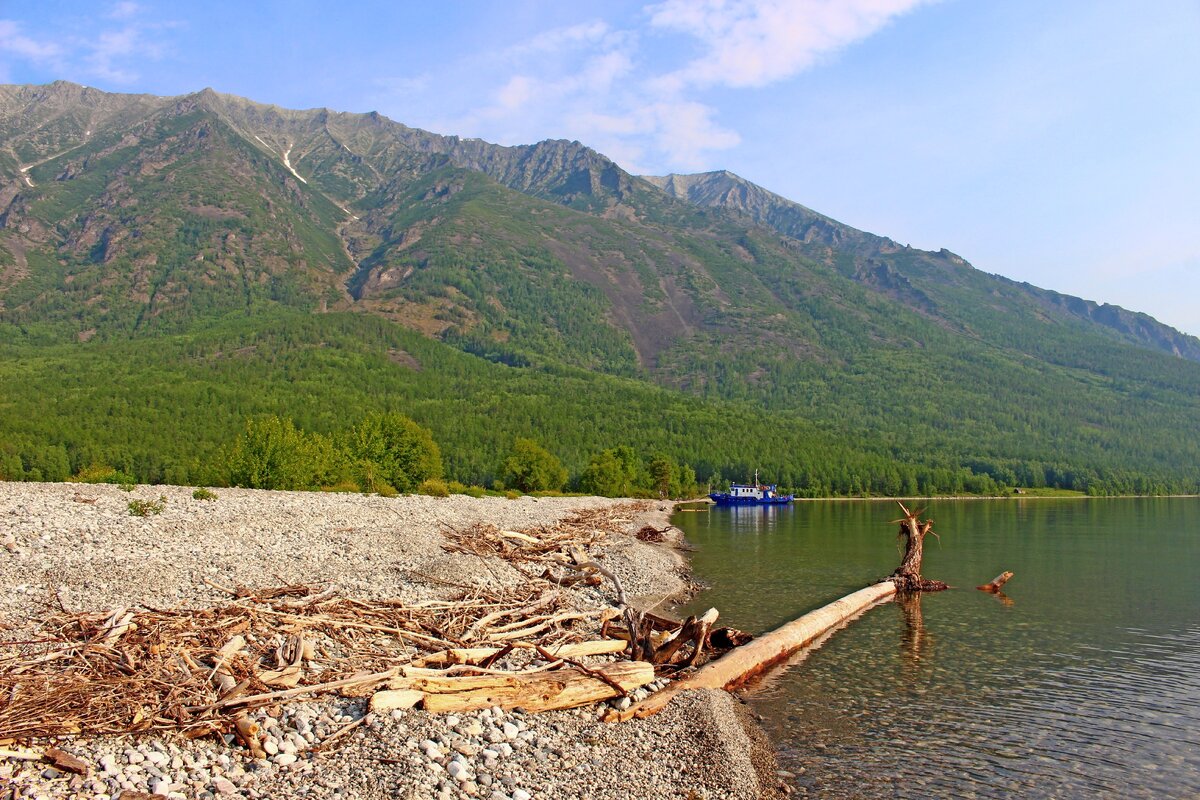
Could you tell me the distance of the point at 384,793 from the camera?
11.7 meters

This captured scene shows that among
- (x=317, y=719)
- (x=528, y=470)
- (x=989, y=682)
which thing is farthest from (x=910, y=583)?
(x=528, y=470)

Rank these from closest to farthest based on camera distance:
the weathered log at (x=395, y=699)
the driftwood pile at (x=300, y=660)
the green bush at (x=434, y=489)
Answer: the driftwood pile at (x=300, y=660) < the weathered log at (x=395, y=699) < the green bush at (x=434, y=489)

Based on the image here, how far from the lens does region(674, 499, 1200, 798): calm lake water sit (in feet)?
53.7

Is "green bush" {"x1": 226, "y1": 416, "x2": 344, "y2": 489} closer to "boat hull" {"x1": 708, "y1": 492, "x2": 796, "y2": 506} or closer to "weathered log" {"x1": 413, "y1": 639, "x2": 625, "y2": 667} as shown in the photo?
"weathered log" {"x1": 413, "y1": 639, "x2": 625, "y2": 667}

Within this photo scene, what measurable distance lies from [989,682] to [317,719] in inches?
782

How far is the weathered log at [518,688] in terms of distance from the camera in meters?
15.2

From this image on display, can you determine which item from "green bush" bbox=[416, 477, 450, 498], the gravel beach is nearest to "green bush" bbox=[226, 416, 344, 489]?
"green bush" bbox=[416, 477, 450, 498]

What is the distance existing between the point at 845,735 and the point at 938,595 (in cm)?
2389

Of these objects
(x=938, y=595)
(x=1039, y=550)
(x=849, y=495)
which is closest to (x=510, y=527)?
(x=938, y=595)

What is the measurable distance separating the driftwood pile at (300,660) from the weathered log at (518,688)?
3 centimetres

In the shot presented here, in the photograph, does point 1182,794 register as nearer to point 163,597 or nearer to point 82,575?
point 163,597

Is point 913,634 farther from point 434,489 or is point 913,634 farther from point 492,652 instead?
point 434,489

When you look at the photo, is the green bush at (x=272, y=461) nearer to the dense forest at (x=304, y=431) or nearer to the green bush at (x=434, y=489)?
the green bush at (x=434, y=489)

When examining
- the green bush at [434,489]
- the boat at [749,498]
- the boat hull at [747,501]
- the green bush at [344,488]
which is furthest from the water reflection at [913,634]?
the boat at [749,498]
